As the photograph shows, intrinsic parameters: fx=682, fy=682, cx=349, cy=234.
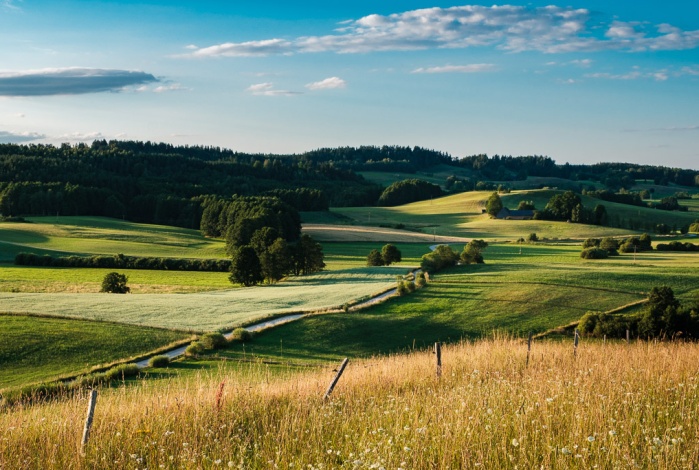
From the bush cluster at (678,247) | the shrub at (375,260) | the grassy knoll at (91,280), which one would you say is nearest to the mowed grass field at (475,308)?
the shrub at (375,260)

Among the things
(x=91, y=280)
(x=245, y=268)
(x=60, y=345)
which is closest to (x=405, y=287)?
(x=245, y=268)

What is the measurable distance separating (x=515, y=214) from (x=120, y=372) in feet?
429

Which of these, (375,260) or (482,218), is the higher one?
(482,218)

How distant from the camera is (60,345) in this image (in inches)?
1382

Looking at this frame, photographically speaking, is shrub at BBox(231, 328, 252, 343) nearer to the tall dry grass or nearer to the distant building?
the tall dry grass

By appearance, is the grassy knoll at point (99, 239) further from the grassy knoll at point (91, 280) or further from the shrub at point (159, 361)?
the shrub at point (159, 361)

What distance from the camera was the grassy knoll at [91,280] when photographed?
6512 centimetres

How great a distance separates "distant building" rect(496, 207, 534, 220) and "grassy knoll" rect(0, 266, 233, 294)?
85654 mm

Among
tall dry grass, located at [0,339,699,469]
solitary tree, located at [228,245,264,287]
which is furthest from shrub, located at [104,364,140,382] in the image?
solitary tree, located at [228,245,264,287]

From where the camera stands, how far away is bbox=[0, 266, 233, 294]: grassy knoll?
6512cm

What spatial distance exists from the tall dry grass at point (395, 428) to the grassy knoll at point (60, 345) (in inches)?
799

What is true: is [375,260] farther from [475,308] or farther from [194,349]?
[194,349]

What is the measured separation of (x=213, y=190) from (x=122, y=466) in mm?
165359

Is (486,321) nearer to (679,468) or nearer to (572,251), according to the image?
Answer: (679,468)
